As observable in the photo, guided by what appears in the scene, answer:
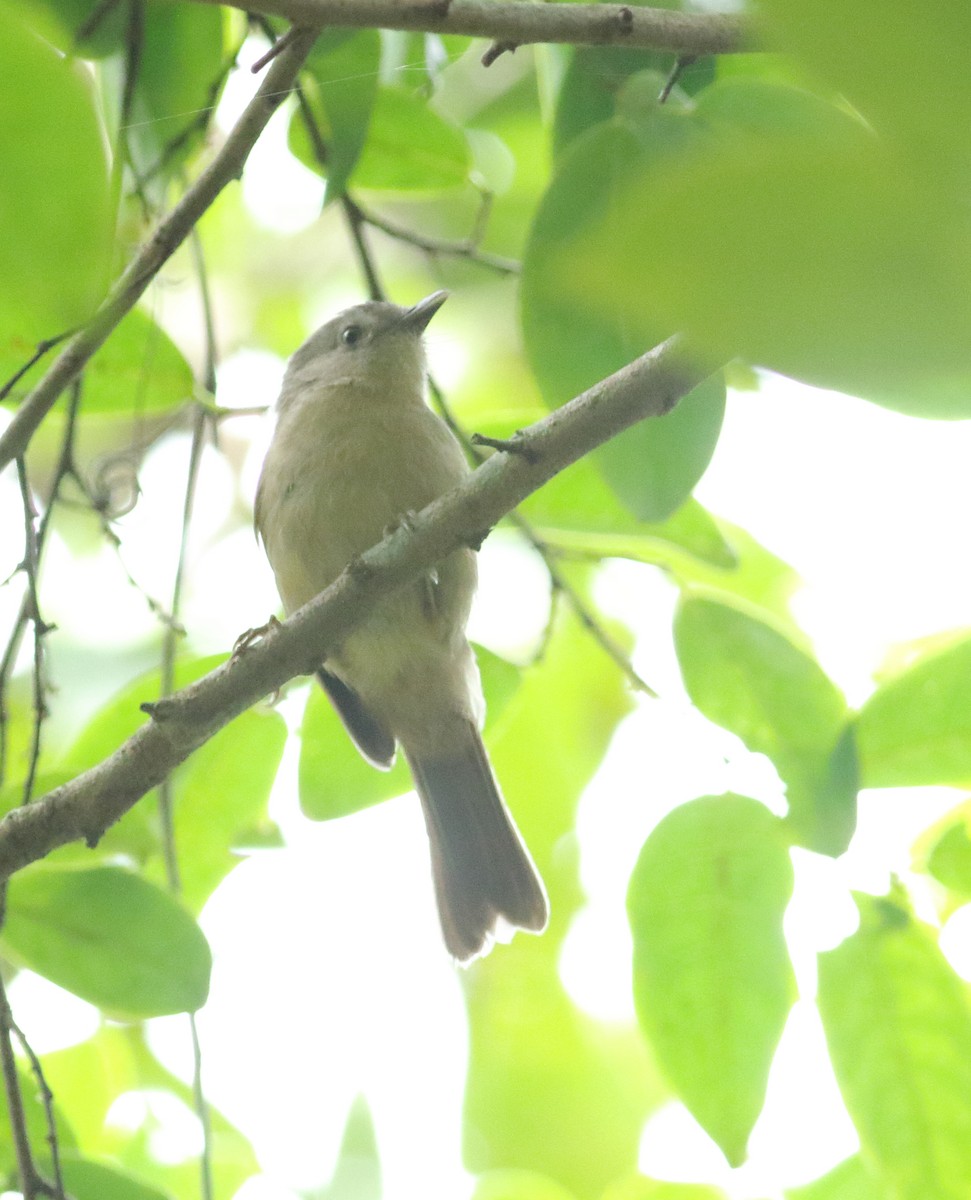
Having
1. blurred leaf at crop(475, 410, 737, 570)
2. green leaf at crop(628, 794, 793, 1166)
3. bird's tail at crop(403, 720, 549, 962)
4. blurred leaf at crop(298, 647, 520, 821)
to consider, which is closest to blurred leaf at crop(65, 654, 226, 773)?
blurred leaf at crop(298, 647, 520, 821)

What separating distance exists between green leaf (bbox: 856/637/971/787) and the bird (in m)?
1.31

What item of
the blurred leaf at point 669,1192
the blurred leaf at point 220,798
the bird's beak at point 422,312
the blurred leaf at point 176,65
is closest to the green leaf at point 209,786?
the blurred leaf at point 220,798

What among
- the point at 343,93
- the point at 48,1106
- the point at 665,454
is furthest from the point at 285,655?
the point at 343,93

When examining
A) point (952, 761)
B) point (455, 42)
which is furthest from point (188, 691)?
point (455, 42)

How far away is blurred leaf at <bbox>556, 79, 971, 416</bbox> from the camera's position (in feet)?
1.42

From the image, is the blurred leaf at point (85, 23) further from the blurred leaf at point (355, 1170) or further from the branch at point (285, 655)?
the blurred leaf at point (355, 1170)

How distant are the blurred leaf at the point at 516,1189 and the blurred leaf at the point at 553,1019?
1.07m

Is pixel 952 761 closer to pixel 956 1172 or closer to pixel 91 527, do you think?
pixel 956 1172

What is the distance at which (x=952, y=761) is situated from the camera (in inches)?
87.3

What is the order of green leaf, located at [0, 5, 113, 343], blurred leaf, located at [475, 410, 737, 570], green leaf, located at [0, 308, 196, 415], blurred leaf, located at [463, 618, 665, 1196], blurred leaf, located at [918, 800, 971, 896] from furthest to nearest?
blurred leaf, located at [463, 618, 665, 1196]
green leaf, located at [0, 308, 196, 415]
blurred leaf, located at [475, 410, 737, 570]
blurred leaf, located at [918, 800, 971, 896]
green leaf, located at [0, 5, 113, 343]

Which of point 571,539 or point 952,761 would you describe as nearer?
point 952,761

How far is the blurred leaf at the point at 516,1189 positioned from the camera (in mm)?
2721

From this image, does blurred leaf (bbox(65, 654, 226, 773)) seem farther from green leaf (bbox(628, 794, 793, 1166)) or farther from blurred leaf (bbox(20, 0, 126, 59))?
blurred leaf (bbox(20, 0, 126, 59))

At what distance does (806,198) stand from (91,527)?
4741mm
